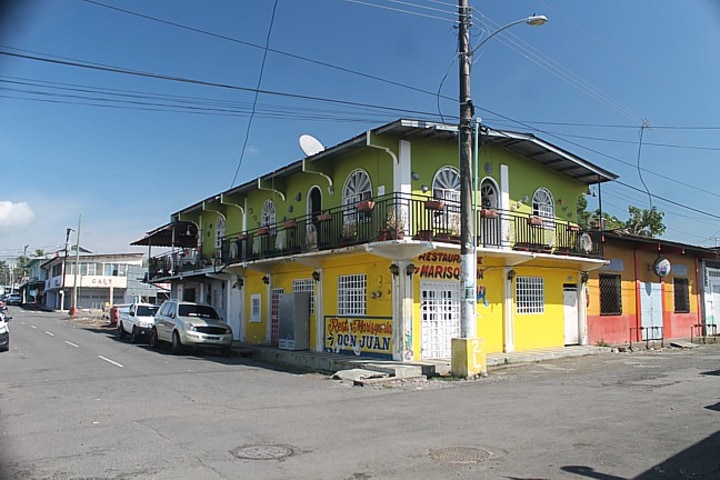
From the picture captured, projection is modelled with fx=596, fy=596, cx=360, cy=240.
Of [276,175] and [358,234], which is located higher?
[276,175]

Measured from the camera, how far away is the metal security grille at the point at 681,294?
90.3 feet

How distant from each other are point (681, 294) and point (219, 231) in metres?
22.3

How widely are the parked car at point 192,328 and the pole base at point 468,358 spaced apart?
31.8ft

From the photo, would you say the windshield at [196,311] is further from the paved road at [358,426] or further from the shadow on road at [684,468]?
the shadow on road at [684,468]

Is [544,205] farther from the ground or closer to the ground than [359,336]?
farther from the ground

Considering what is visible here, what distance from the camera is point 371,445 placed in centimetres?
769

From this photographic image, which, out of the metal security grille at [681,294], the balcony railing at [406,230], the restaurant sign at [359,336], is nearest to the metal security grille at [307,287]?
the restaurant sign at [359,336]

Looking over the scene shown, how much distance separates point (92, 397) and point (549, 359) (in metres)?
13.1

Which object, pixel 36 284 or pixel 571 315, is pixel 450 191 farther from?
pixel 36 284

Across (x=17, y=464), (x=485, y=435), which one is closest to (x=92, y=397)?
(x=17, y=464)

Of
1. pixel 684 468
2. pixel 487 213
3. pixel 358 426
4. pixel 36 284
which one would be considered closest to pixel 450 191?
pixel 487 213

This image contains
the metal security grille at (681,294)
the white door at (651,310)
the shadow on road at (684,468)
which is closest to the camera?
the shadow on road at (684,468)

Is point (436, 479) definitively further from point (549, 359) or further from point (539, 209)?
point (539, 209)

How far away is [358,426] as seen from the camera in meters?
8.97
